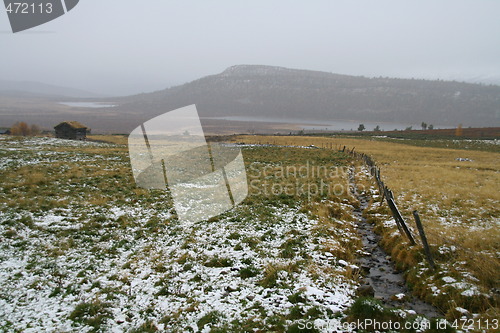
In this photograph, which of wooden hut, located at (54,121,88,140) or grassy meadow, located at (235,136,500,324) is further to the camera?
wooden hut, located at (54,121,88,140)

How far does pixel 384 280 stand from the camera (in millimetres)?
8758

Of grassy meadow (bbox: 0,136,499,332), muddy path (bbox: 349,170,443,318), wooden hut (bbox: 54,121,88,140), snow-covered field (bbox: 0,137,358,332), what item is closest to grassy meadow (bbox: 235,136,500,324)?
grassy meadow (bbox: 0,136,499,332)

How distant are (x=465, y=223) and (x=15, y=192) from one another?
24844mm

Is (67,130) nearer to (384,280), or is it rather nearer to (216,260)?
(216,260)

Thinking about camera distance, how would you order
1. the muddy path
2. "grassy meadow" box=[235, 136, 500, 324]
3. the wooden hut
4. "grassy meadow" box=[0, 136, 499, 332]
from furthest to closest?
the wooden hut, the muddy path, "grassy meadow" box=[235, 136, 500, 324], "grassy meadow" box=[0, 136, 499, 332]

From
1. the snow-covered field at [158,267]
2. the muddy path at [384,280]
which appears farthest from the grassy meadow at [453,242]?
the snow-covered field at [158,267]

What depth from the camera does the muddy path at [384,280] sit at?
7.31 metres

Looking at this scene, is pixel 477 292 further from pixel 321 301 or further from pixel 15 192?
pixel 15 192

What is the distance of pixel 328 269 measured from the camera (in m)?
8.93

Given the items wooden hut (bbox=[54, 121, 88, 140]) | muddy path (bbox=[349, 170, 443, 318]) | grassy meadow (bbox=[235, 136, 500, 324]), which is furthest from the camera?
wooden hut (bbox=[54, 121, 88, 140])

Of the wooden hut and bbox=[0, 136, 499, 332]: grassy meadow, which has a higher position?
the wooden hut

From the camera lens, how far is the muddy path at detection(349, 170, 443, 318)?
7.31 m

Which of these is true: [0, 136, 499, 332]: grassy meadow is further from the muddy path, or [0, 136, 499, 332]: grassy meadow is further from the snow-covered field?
the muddy path

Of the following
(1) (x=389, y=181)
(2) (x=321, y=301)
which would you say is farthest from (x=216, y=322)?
(1) (x=389, y=181)
